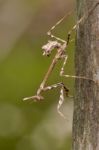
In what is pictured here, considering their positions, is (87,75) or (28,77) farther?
(28,77)

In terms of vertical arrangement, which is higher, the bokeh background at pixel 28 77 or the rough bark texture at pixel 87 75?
the rough bark texture at pixel 87 75

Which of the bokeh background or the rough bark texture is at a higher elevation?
the rough bark texture

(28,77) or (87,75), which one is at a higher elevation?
(87,75)

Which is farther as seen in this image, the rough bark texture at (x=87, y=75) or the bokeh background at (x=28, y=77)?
the bokeh background at (x=28, y=77)

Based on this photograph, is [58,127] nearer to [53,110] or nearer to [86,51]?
[53,110]

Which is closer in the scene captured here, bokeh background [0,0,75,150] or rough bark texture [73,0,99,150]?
rough bark texture [73,0,99,150]
